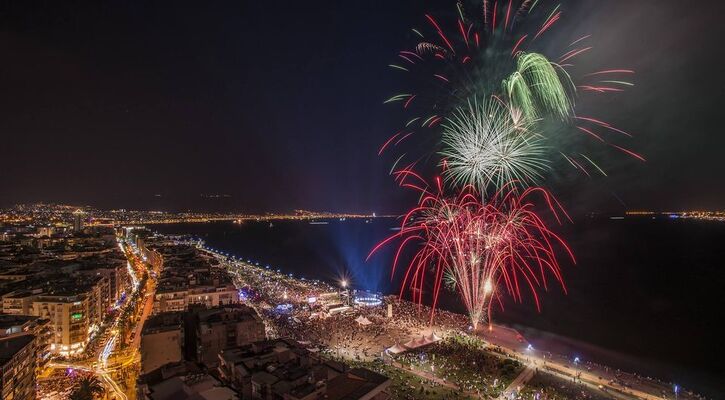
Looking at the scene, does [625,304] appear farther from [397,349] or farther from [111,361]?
[111,361]

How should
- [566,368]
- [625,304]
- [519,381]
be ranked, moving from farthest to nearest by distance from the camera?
[625,304], [566,368], [519,381]

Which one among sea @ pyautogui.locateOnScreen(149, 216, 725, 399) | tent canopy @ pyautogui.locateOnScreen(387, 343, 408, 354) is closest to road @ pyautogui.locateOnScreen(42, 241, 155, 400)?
tent canopy @ pyautogui.locateOnScreen(387, 343, 408, 354)

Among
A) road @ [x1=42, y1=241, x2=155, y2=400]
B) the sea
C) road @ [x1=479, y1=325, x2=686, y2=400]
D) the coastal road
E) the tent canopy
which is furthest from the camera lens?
the sea

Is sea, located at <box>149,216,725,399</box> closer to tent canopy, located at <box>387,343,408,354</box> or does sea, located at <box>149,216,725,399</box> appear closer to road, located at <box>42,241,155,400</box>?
tent canopy, located at <box>387,343,408,354</box>

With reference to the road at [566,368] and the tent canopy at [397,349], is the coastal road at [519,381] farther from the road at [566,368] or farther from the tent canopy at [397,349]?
the tent canopy at [397,349]

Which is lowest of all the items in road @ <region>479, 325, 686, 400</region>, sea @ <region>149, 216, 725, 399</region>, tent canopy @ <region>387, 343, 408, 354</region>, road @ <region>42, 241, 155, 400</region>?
sea @ <region>149, 216, 725, 399</region>

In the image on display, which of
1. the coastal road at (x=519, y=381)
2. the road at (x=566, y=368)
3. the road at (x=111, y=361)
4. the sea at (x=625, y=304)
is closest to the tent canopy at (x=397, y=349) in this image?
the road at (x=566, y=368)

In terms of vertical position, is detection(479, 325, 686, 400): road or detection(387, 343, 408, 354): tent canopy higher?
detection(387, 343, 408, 354): tent canopy

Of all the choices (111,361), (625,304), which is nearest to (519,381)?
(111,361)

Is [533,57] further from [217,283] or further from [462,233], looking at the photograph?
[217,283]

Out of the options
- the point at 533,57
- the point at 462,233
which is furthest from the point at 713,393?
the point at 533,57

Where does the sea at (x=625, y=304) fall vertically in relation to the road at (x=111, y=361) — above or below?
below
